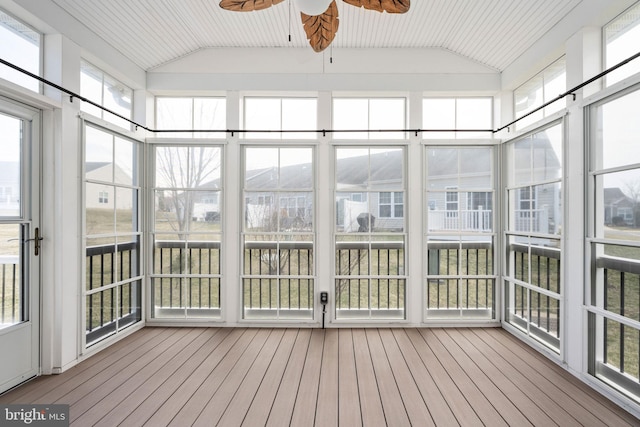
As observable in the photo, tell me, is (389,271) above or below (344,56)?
below

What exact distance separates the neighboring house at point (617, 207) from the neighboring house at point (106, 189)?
455cm

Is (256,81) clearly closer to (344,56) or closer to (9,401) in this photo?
(344,56)

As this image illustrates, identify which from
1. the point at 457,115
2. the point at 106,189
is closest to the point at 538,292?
the point at 457,115

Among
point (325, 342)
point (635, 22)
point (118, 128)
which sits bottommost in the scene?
point (325, 342)

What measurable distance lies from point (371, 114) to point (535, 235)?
7.48ft

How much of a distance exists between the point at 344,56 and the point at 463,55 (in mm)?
1451

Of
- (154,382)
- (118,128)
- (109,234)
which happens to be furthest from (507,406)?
(118,128)

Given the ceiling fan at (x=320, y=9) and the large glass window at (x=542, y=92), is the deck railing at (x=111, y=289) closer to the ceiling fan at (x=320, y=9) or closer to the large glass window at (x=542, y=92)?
the ceiling fan at (x=320, y=9)

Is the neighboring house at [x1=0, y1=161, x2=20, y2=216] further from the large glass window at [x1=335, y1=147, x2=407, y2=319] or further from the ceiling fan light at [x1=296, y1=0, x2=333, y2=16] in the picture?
the large glass window at [x1=335, y1=147, x2=407, y2=319]

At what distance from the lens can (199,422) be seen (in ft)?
6.52

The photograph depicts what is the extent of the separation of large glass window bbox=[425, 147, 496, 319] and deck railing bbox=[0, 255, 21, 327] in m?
4.03

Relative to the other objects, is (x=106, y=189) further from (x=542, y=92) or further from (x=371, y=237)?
(x=542, y=92)

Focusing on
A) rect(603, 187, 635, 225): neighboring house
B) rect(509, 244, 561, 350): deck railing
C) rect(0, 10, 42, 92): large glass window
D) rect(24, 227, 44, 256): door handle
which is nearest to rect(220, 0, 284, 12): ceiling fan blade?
rect(0, 10, 42, 92): large glass window

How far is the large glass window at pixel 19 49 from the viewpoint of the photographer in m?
2.32
